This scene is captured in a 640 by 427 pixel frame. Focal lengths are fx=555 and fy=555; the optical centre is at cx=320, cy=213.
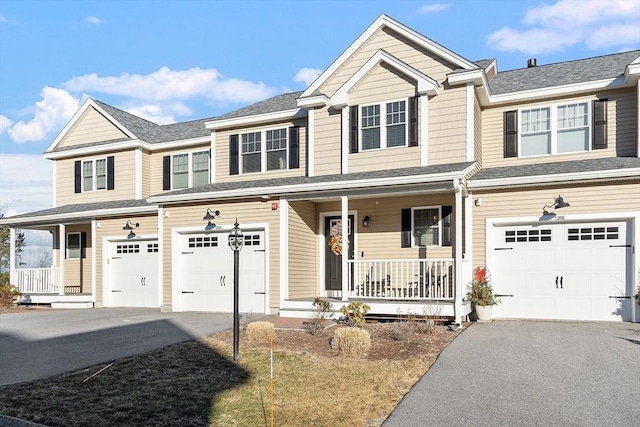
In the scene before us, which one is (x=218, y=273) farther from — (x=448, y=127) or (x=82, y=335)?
(x=448, y=127)

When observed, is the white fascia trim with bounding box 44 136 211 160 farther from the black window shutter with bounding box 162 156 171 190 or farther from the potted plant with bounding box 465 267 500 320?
the potted plant with bounding box 465 267 500 320

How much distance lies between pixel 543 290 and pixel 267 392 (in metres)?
Result: 8.07

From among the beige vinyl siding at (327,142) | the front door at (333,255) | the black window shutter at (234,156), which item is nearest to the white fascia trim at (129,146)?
the black window shutter at (234,156)

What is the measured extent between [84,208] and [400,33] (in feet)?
39.7

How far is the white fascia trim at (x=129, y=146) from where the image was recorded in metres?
18.8

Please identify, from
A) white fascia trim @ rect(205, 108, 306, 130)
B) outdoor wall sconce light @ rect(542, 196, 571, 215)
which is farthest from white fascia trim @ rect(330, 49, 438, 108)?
outdoor wall sconce light @ rect(542, 196, 571, 215)

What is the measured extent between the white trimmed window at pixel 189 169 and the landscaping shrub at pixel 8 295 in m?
6.48

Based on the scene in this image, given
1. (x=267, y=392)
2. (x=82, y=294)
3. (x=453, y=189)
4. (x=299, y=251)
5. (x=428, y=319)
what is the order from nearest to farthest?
(x=267, y=392) < (x=428, y=319) < (x=453, y=189) < (x=299, y=251) < (x=82, y=294)

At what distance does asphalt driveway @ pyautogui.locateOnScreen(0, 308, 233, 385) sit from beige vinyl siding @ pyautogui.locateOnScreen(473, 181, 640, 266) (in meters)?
6.40

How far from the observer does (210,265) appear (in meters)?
15.5

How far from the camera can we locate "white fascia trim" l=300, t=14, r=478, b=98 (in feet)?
45.5

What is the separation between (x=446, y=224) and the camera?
14164mm

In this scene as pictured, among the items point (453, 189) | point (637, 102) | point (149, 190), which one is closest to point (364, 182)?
point (453, 189)

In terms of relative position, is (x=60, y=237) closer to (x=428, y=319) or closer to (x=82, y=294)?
(x=82, y=294)
